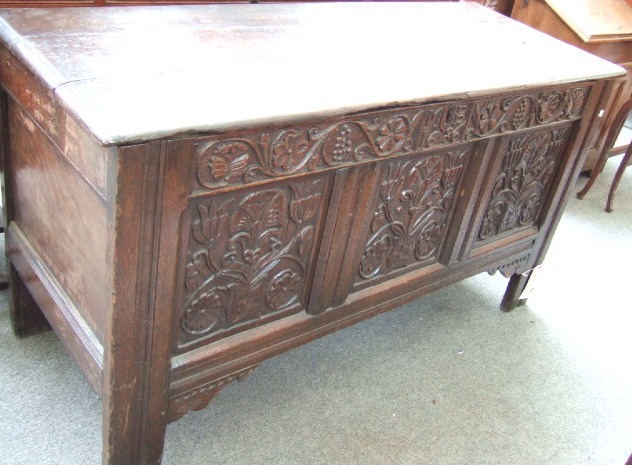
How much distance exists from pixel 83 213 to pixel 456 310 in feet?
4.74

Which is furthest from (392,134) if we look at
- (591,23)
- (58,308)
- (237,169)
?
(591,23)

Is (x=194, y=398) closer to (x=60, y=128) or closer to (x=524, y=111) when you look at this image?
(x=60, y=128)

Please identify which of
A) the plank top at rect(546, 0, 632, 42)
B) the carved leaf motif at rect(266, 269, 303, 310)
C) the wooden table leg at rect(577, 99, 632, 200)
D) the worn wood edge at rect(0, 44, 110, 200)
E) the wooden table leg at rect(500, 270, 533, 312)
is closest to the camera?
the worn wood edge at rect(0, 44, 110, 200)

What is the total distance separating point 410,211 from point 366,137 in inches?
14.7

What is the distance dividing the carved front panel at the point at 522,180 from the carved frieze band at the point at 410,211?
0.59ft

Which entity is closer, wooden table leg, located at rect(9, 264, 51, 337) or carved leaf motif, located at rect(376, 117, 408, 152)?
carved leaf motif, located at rect(376, 117, 408, 152)

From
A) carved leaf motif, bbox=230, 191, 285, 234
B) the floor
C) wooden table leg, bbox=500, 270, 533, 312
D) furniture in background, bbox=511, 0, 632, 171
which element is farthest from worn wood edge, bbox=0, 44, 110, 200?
furniture in background, bbox=511, 0, 632, 171

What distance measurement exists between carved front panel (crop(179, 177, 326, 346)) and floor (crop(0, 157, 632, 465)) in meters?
0.37

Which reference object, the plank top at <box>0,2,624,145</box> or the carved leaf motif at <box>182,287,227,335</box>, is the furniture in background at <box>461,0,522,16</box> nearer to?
the plank top at <box>0,2,624,145</box>

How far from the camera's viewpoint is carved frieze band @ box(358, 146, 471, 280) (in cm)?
158

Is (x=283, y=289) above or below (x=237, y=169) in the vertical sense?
below

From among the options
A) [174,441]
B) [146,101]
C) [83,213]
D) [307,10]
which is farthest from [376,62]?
[174,441]

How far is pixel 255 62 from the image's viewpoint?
4.44 feet

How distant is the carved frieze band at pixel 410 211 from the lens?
158 cm
